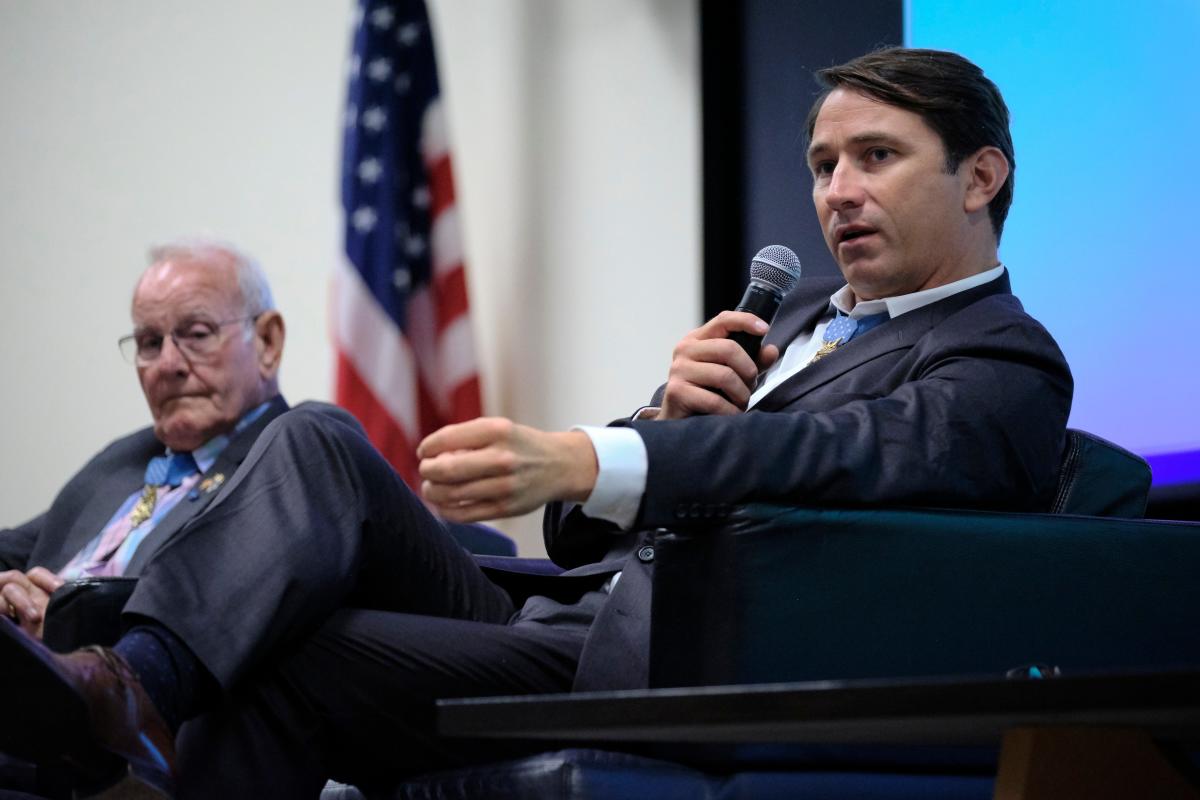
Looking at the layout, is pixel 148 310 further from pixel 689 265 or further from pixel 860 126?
pixel 860 126

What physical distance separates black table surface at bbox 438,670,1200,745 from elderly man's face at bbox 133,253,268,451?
193 centimetres

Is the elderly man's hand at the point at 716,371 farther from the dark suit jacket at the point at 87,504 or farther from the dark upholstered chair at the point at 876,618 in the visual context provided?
the dark suit jacket at the point at 87,504

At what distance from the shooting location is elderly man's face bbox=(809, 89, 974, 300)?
1839mm

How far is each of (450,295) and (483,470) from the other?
2527 millimetres

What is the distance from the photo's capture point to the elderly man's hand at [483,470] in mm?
1252

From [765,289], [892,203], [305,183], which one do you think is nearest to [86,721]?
[765,289]

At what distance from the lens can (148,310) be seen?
299cm

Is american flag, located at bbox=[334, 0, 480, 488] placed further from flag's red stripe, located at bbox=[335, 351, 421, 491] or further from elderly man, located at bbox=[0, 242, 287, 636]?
elderly man, located at bbox=[0, 242, 287, 636]

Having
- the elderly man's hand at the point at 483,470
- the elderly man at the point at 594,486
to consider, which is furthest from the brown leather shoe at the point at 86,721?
the elderly man's hand at the point at 483,470

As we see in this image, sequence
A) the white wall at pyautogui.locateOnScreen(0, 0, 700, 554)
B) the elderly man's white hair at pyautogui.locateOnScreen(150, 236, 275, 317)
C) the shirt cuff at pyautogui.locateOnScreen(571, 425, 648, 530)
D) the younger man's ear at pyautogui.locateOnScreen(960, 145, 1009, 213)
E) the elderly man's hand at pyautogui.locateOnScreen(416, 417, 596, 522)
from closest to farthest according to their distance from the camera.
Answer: the elderly man's hand at pyautogui.locateOnScreen(416, 417, 596, 522), the shirt cuff at pyautogui.locateOnScreen(571, 425, 648, 530), the younger man's ear at pyautogui.locateOnScreen(960, 145, 1009, 213), the elderly man's white hair at pyautogui.locateOnScreen(150, 236, 275, 317), the white wall at pyautogui.locateOnScreen(0, 0, 700, 554)

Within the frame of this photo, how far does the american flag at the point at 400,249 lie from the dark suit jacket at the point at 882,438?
6.26ft

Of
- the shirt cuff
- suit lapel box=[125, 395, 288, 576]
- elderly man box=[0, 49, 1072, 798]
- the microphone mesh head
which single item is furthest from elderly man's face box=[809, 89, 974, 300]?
suit lapel box=[125, 395, 288, 576]

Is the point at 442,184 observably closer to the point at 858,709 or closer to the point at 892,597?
the point at 892,597

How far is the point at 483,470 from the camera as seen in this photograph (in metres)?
1.26
